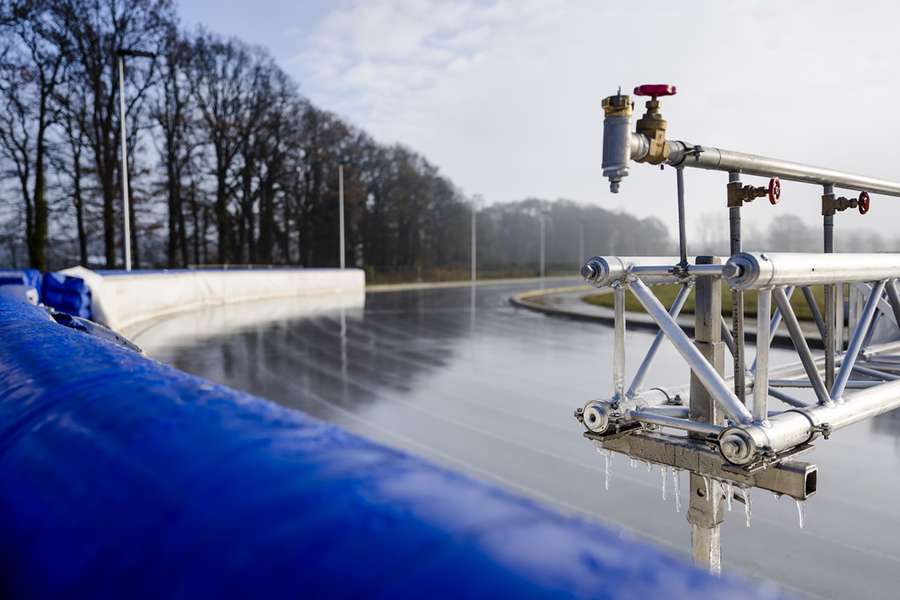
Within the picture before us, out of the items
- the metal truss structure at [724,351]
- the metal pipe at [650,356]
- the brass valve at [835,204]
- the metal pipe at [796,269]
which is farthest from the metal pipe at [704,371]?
the brass valve at [835,204]

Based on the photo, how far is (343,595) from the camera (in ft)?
2.65

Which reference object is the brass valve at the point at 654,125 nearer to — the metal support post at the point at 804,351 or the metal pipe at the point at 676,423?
the metal support post at the point at 804,351

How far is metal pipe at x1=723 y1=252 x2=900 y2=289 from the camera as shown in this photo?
9.27 ft

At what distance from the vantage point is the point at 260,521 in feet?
2.99

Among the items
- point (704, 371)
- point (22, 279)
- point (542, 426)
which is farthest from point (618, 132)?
point (22, 279)

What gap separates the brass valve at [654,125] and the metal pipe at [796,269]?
0.64m

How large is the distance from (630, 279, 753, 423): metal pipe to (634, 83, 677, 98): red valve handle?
3.15ft

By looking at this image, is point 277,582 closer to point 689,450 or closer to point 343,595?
point 343,595

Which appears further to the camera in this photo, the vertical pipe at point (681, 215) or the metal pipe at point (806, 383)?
the metal pipe at point (806, 383)

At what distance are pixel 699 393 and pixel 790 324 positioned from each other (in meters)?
0.54

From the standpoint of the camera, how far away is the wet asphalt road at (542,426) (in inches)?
182

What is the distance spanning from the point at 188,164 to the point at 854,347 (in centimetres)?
5052

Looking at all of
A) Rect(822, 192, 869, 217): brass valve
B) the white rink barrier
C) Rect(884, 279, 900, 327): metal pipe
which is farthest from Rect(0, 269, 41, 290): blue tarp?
Rect(884, 279, 900, 327): metal pipe

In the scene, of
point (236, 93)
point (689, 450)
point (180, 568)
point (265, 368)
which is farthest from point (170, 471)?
point (236, 93)
